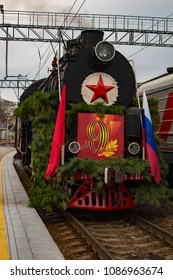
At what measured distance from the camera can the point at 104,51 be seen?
7.68 m

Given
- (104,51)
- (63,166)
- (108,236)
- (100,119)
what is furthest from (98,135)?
(108,236)

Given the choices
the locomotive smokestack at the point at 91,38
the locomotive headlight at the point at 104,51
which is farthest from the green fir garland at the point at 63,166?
the locomotive smokestack at the point at 91,38

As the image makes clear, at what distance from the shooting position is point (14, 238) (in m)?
5.90

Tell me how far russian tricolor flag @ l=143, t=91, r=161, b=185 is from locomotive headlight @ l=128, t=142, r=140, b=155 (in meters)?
0.18

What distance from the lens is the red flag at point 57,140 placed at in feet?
23.1

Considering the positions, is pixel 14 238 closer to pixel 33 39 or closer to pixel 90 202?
pixel 90 202

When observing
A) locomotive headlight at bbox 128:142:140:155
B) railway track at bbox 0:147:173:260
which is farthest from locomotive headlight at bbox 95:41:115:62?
railway track at bbox 0:147:173:260

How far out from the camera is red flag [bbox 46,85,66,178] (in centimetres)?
704

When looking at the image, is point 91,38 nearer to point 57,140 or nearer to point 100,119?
point 100,119

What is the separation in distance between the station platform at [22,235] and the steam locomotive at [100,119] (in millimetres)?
898

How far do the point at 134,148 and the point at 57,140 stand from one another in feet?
5.14

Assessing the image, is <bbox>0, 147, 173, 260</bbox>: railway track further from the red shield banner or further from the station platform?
the red shield banner

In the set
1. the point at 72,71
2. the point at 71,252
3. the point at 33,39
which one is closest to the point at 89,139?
the point at 72,71
